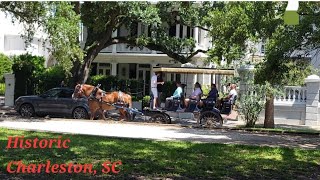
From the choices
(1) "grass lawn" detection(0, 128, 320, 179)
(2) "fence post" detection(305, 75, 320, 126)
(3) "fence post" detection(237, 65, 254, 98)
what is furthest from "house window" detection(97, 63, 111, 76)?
(1) "grass lawn" detection(0, 128, 320, 179)

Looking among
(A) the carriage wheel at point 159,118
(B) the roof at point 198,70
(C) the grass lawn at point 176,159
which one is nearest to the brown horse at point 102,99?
(A) the carriage wheel at point 159,118

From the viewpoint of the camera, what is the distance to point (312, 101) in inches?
873

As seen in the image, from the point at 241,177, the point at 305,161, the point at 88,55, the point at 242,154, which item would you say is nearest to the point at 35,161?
the point at 241,177

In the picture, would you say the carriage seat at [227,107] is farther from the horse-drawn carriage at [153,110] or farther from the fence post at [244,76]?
the fence post at [244,76]

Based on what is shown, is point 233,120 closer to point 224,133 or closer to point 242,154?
point 224,133

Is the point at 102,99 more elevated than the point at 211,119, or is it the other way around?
the point at 102,99

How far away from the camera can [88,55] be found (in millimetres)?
24938

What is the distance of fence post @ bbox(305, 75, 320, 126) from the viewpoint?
2206 cm

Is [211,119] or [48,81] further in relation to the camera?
[48,81]

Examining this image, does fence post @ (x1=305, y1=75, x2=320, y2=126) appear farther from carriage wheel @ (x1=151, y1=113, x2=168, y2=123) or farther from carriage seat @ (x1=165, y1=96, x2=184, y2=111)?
carriage wheel @ (x1=151, y1=113, x2=168, y2=123)

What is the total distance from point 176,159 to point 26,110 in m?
13.0

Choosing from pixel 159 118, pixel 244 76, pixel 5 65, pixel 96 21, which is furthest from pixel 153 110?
pixel 5 65

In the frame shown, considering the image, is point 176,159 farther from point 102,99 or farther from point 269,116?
point 269,116

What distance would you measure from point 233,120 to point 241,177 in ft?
44.7
